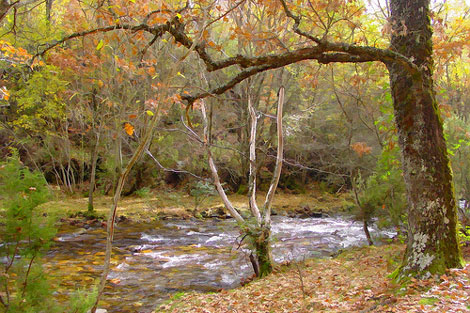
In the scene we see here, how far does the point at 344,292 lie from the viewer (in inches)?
199

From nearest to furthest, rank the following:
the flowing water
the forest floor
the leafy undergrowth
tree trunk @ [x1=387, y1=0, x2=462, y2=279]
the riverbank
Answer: the leafy undergrowth
tree trunk @ [x1=387, y1=0, x2=462, y2=279]
the flowing water
the riverbank
the forest floor

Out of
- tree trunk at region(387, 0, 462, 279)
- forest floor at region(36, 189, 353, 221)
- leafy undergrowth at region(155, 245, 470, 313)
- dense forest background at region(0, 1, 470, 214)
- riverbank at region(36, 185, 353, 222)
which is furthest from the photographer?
forest floor at region(36, 189, 353, 221)

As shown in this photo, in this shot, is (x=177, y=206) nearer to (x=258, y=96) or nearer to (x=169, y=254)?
(x=258, y=96)

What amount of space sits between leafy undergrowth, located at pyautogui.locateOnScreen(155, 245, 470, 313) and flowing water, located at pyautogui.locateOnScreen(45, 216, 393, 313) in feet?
2.87

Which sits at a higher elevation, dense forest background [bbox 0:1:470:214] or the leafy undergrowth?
dense forest background [bbox 0:1:470:214]

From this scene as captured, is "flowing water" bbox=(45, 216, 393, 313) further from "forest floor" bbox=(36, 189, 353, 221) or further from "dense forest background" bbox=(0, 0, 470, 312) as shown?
"forest floor" bbox=(36, 189, 353, 221)

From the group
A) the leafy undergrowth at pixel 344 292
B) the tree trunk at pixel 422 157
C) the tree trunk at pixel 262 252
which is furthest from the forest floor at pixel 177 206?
the tree trunk at pixel 422 157

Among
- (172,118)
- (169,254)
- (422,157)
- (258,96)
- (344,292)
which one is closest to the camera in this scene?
(422,157)

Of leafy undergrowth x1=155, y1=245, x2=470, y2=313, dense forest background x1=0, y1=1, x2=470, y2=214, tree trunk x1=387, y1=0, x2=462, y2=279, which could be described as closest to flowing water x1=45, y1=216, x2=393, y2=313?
leafy undergrowth x1=155, y1=245, x2=470, y2=313

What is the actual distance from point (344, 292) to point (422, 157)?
2286mm

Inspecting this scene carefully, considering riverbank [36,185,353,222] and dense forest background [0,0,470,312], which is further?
riverbank [36,185,353,222]

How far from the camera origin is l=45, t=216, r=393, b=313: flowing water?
275 inches

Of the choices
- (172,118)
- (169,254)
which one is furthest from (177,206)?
(169,254)

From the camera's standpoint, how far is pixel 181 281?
745 centimetres
